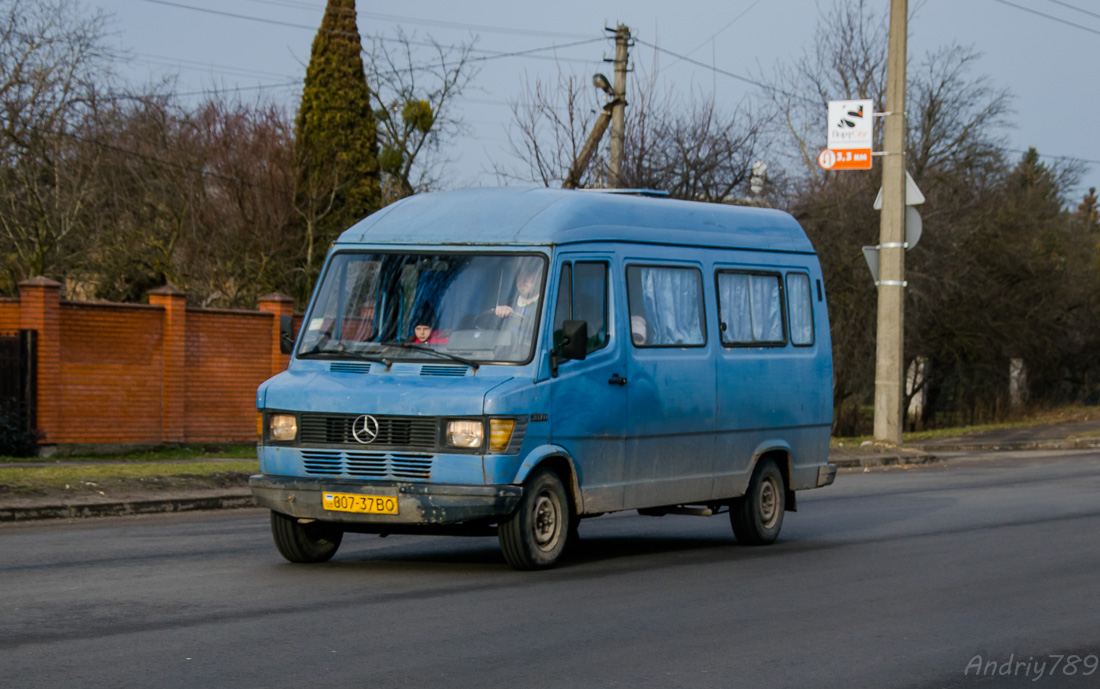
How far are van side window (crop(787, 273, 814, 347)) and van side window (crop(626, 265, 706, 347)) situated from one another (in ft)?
4.98

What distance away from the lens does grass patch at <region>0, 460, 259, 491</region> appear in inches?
577

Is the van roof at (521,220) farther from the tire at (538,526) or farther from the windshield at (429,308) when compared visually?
the tire at (538,526)

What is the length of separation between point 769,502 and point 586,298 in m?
3.20

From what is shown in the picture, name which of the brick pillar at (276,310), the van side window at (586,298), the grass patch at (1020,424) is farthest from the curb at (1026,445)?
the van side window at (586,298)

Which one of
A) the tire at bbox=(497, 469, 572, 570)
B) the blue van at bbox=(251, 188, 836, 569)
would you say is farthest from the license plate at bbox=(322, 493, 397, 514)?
the tire at bbox=(497, 469, 572, 570)

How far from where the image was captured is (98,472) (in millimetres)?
16031

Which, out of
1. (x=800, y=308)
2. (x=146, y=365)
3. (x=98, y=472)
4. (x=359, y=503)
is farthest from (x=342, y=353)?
(x=146, y=365)

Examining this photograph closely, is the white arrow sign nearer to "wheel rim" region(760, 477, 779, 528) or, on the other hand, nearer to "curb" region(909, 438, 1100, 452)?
"curb" region(909, 438, 1100, 452)

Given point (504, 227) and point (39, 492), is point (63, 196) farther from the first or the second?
point (504, 227)

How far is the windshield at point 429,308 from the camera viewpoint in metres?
9.83

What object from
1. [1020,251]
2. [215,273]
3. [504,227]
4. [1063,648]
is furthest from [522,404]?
[1020,251]

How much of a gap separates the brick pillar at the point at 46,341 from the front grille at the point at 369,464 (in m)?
13.5

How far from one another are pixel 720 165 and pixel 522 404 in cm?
2497

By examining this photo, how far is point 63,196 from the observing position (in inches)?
1276
